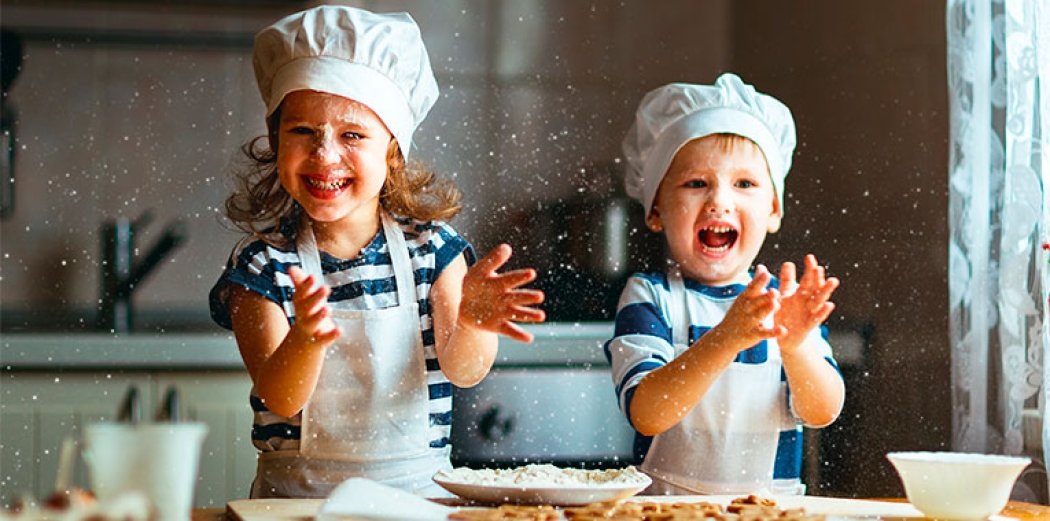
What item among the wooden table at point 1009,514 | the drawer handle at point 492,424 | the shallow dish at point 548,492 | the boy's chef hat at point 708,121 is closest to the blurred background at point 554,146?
the drawer handle at point 492,424

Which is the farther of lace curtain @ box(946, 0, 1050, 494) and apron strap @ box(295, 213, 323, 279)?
lace curtain @ box(946, 0, 1050, 494)

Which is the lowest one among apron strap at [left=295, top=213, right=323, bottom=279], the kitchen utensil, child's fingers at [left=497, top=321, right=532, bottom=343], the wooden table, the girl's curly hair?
the wooden table

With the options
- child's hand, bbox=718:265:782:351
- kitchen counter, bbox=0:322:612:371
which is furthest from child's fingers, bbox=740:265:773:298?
kitchen counter, bbox=0:322:612:371

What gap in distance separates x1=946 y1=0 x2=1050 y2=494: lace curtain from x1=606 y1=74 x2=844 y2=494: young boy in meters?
0.19

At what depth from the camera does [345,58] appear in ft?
2.52

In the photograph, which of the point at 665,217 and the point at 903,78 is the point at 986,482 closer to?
the point at 665,217

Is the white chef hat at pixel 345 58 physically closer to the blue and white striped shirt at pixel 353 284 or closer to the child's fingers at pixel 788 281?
the blue and white striped shirt at pixel 353 284

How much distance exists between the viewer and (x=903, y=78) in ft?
3.88

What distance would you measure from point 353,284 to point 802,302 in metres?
0.29

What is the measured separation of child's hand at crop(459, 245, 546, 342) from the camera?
654 mm

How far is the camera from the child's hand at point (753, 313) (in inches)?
27.6

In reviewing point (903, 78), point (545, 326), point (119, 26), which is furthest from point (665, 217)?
point (119, 26)

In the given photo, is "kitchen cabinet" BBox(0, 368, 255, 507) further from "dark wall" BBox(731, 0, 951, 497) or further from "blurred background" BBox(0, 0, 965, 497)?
"dark wall" BBox(731, 0, 951, 497)

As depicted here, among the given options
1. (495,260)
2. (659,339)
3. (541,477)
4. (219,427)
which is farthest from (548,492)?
(219,427)
